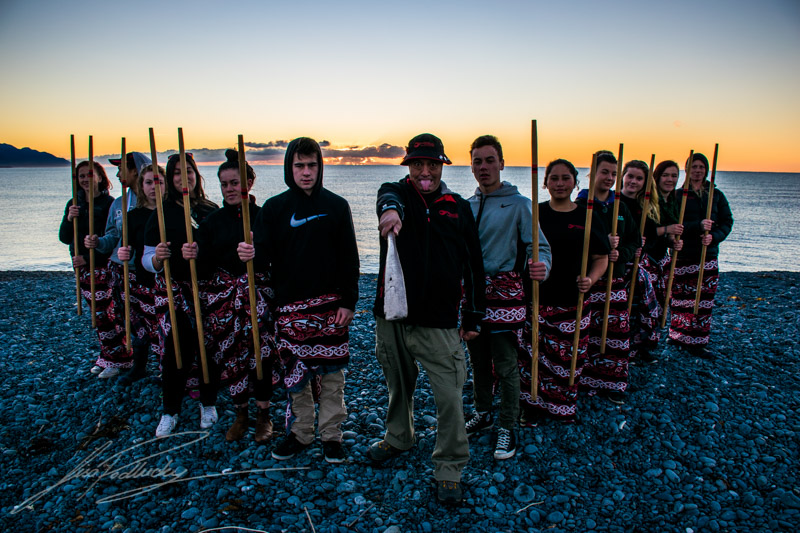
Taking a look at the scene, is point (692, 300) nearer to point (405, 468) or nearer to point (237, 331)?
point (405, 468)

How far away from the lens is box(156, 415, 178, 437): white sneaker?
4469 mm

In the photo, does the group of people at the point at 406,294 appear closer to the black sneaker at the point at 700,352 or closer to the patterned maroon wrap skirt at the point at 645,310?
the patterned maroon wrap skirt at the point at 645,310

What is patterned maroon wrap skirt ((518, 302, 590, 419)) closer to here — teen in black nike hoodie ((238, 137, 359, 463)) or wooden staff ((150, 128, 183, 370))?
teen in black nike hoodie ((238, 137, 359, 463))

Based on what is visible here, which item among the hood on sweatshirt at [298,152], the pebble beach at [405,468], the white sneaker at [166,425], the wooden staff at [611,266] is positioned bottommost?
the pebble beach at [405,468]

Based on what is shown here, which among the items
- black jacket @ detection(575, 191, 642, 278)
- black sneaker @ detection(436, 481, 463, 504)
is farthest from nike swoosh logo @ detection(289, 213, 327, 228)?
black jacket @ detection(575, 191, 642, 278)

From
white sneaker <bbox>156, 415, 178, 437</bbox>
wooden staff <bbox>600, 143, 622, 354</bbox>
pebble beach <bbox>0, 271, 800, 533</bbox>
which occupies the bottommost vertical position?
pebble beach <bbox>0, 271, 800, 533</bbox>

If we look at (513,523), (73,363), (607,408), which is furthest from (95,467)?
(607,408)

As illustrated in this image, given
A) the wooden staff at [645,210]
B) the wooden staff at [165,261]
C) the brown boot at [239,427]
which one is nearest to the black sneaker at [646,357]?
the wooden staff at [645,210]

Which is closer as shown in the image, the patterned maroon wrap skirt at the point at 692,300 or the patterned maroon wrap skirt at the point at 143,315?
the patterned maroon wrap skirt at the point at 143,315

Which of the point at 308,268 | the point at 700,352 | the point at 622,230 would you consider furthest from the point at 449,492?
the point at 700,352

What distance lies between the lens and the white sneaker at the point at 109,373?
579cm

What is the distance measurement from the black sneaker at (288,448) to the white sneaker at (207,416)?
91 centimetres

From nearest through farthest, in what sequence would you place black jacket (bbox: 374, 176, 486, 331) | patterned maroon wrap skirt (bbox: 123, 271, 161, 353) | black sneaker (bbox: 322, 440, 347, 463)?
black jacket (bbox: 374, 176, 486, 331) → black sneaker (bbox: 322, 440, 347, 463) → patterned maroon wrap skirt (bbox: 123, 271, 161, 353)

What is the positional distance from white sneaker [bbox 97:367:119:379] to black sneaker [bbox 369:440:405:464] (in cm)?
383
